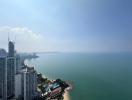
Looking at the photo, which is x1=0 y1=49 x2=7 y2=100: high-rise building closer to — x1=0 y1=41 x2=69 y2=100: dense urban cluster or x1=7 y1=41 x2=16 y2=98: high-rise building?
A: x1=0 y1=41 x2=69 y2=100: dense urban cluster

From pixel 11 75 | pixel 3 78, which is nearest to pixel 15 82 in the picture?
pixel 11 75

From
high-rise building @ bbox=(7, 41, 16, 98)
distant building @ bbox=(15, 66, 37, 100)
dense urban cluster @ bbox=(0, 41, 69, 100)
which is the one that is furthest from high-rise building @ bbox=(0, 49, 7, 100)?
distant building @ bbox=(15, 66, 37, 100)

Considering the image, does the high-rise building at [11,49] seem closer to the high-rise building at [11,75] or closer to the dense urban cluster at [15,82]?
the dense urban cluster at [15,82]

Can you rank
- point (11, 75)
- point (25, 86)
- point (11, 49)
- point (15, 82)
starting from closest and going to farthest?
point (25, 86), point (15, 82), point (11, 75), point (11, 49)

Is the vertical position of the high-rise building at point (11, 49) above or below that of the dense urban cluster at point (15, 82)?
above

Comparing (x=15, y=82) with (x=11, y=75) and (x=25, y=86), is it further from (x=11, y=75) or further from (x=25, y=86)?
(x=25, y=86)

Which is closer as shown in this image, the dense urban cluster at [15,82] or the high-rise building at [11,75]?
the dense urban cluster at [15,82]

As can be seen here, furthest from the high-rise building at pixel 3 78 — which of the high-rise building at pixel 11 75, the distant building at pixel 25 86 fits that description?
the distant building at pixel 25 86

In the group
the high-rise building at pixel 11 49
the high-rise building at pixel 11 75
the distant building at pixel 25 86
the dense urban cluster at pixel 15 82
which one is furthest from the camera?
the high-rise building at pixel 11 49

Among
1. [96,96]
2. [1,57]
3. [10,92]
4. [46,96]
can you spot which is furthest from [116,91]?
[1,57]

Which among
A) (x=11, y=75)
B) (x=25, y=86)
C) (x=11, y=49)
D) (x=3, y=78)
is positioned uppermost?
(x=11, y=49)
